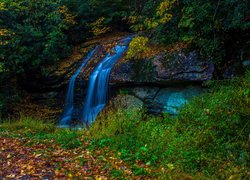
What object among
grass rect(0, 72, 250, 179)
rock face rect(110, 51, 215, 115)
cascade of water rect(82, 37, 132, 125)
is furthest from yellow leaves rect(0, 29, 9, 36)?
grass rect(0, 72, 250, 179)

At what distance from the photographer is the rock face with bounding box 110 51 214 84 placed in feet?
25.9

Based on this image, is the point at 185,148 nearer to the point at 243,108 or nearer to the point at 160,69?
the point at 243,108

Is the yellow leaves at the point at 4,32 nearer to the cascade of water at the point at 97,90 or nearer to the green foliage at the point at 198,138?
the cascade of water at the point at 97,90

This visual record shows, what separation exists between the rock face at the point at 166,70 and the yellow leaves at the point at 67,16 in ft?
15.7

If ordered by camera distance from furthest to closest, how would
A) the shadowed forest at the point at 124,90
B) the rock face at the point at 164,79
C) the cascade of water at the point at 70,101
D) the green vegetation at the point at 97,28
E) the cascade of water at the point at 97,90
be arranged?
the cascade of water at the point at 70,101 < the cascade of water at the point at 97,90 < the rock face at the point at 164,79 < the green vegetation at the point at 97,28 < the shadowed forest at the point at 124,90

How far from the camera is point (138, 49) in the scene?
8867 mm

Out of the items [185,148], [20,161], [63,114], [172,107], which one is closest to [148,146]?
[185,148]

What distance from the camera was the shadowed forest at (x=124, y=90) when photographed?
4.52 meters

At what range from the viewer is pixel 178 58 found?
8.44m

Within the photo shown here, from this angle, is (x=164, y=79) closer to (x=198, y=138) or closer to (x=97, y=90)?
(x=97, y=90)

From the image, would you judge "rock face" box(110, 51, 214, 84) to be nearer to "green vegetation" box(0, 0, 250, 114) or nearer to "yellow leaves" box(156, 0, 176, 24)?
"green vegetation" box(0, 0, 250, 114)

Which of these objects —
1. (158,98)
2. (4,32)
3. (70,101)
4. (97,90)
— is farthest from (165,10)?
(4,32)

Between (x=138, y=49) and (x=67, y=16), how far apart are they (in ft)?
19.8

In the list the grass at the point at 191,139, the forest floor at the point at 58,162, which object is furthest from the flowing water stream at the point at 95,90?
the forest floor at the point at 58,162
